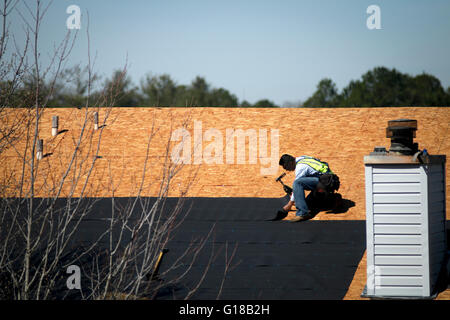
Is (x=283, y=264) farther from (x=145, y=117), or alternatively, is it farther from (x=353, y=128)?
(x=145, y=117)

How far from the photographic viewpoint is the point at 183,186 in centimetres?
1294

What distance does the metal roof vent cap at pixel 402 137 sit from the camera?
6497 millimetres

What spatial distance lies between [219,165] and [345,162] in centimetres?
345

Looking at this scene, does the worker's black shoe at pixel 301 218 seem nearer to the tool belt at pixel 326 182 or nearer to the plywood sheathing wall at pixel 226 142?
the tool belt at pixel 326 182

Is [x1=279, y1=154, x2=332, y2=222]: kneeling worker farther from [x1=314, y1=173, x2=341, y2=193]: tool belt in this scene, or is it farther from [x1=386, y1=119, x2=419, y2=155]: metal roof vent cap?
[x1=386, y1=119, x2=419, y2=155]: metal roof vent cap

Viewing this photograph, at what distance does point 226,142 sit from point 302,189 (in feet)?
19.9

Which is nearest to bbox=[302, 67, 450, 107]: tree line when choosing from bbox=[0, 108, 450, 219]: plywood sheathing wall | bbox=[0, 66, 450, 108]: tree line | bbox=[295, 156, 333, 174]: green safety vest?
bbox=[0, 66, 450, 108]: tree line

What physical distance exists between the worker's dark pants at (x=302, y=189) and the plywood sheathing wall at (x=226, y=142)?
2.24m

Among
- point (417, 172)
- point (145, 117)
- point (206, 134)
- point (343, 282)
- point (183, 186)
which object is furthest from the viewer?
point (145, 117)

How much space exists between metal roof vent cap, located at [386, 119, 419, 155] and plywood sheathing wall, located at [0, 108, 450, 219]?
4.92 meters

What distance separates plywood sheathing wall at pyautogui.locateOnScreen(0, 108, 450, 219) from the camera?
42.6 ft

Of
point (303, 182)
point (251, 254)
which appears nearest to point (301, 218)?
point (303, 182)
